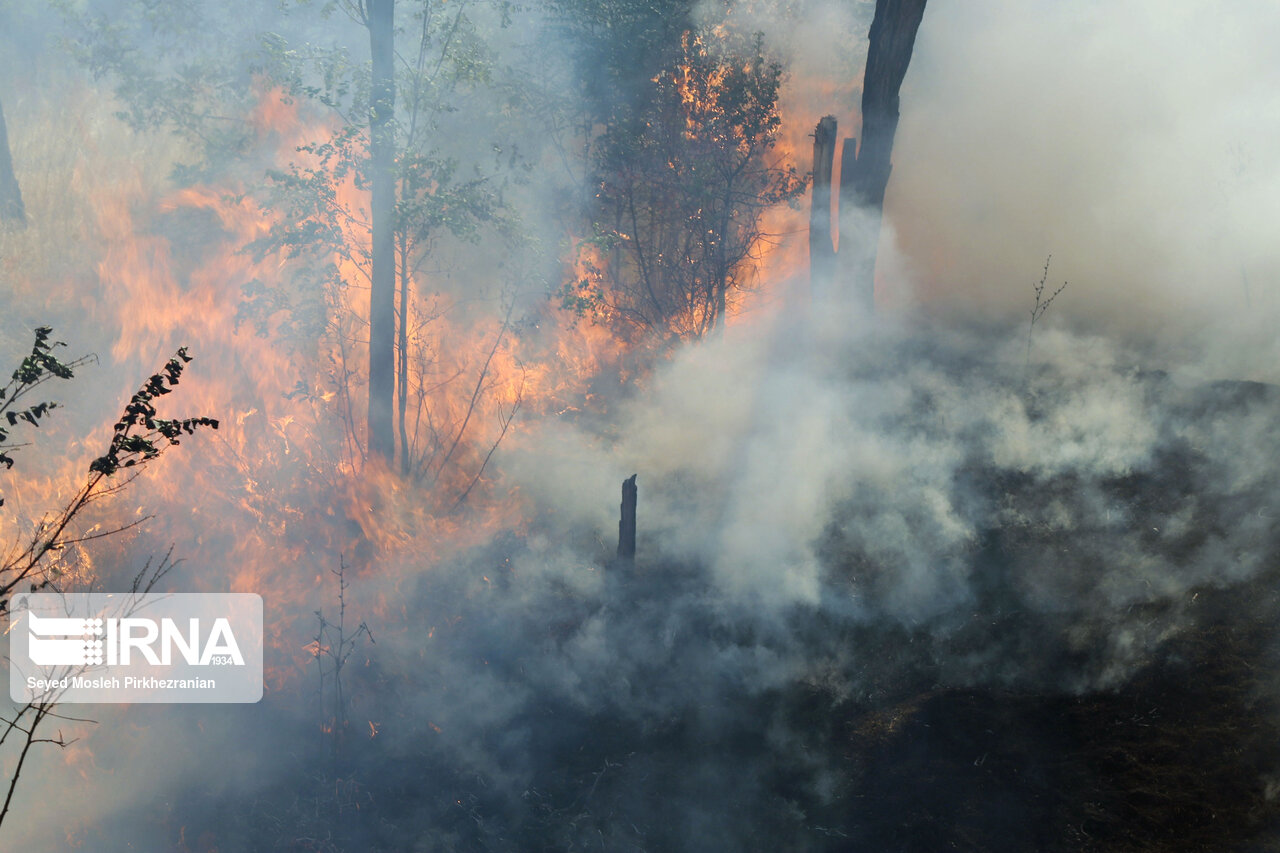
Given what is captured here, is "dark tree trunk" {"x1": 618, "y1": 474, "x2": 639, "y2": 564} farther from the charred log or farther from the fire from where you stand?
the charred log

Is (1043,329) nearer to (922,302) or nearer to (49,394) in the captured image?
(922,302)

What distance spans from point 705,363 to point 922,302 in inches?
213

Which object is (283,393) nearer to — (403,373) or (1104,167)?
(403,373)

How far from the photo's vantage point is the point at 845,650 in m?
8.85

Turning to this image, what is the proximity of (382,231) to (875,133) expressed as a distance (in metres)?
7.31

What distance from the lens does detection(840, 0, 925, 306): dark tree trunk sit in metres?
12.6

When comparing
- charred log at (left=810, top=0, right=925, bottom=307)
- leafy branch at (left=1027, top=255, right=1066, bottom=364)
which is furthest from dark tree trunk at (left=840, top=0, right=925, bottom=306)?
leafy branch at (left=1027, top=255, right=1066, bottom=364)

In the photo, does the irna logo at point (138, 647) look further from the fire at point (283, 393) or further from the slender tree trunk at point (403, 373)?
the slender tree trunk at point (403, 373)

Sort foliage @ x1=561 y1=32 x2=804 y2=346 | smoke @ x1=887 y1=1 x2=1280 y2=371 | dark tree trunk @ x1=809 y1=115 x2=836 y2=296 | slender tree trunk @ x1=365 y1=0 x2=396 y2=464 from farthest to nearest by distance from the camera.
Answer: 1. smoke @ x1=887 y1=1 x2=1280 y2=371
2. foliage @ x1=561 y1=32 x2=804 y2=346
3. dark tree trunk @ x1=809 y1=115 x2=836 y2=296
4. slender tree trunk @ x1=365 y1=0 x2=396 y2=464

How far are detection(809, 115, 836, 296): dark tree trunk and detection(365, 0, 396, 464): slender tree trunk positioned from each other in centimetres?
641

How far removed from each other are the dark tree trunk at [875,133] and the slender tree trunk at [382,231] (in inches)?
266

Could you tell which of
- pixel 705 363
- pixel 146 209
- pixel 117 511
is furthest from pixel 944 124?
pixel 117 511

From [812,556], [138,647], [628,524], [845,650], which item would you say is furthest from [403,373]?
[845,650]

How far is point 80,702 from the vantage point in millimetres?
9125
